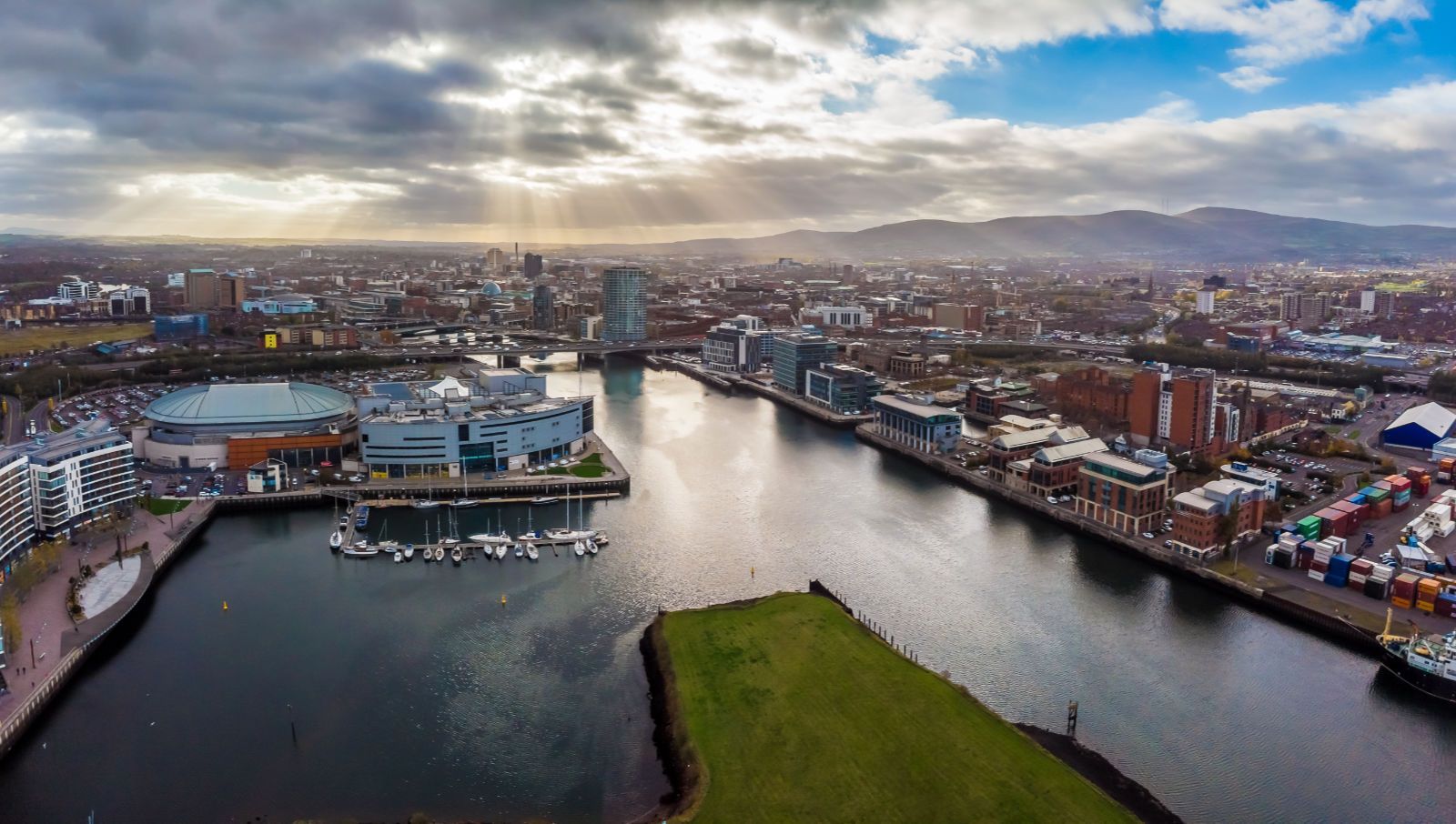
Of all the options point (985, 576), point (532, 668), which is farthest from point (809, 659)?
point (985, 576)

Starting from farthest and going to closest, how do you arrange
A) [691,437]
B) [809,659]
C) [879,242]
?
[879,242] < [691,437] < [809,659]

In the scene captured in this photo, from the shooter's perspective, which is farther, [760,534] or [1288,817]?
[760,534]

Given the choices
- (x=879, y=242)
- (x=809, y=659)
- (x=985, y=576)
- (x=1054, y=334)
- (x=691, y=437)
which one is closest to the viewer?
(x=809, y=659)

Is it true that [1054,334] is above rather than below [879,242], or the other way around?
below

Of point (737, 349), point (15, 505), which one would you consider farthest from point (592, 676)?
point (737, 349)

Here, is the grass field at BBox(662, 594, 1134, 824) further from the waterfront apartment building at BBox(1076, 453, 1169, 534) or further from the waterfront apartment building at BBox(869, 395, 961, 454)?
the waterfront apartment building at BBox(869, 395, 961, 454)

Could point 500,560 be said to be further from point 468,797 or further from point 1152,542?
point 1152,542

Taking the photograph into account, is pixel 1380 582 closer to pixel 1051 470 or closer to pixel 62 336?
pixel 1051 470
